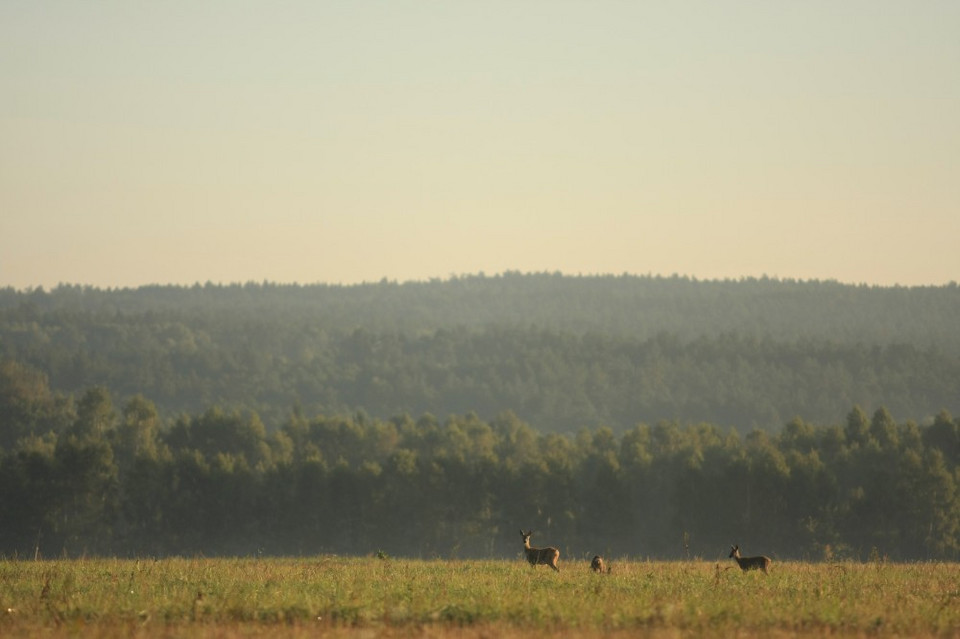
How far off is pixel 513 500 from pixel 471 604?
61.4 m

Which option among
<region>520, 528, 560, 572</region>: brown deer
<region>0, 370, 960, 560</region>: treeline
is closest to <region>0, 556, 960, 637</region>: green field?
<region>520, 528, 560, 572</region>: brown deer

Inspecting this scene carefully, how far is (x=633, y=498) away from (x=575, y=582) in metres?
60.8

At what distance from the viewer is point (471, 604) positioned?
26641mm

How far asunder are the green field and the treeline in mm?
49530

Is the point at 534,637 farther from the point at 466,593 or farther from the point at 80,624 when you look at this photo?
the point at 80,624

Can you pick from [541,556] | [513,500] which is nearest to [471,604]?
[541,556]

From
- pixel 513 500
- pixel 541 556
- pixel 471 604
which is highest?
pixel 513 500

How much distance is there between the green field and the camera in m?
24.4

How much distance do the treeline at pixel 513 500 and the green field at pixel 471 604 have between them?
49530 mm

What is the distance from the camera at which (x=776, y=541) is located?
83875 millimetres

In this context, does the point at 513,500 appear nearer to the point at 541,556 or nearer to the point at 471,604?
the point at 541,556

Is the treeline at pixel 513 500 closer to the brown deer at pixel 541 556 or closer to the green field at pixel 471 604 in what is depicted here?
the brown deer at pixel 541 556

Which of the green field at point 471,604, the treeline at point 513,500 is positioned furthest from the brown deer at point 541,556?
the treeline at point 513,500

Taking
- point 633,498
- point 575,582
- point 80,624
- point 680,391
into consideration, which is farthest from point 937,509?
point 680,391
